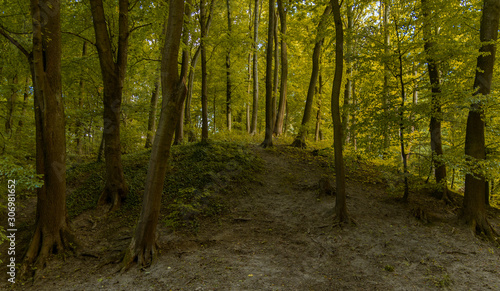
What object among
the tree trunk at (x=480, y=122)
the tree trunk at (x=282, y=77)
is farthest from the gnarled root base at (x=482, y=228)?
the tree trunk at (x=282, y=77)

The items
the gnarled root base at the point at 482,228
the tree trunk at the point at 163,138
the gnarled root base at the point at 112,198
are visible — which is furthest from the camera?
the gnarled root base at the point at 112,198

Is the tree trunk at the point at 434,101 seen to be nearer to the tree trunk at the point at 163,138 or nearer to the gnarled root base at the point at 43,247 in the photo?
the tree trunk at the point at 163,138

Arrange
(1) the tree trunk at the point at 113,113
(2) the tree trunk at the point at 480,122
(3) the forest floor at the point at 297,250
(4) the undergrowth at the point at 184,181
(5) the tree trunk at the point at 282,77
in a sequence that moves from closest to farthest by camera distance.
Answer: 1. (3) the forest floor at the point at 297,250
2. (2) the tree trunk at the point at 480,122
3. (4) the undergrowth at the point at 184,181
4. (1) the tree trunk at the point at 113,113
5. (5) the tree trunk at the point at 282,77

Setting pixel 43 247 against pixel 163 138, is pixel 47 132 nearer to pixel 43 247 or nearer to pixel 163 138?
pixel 43 247

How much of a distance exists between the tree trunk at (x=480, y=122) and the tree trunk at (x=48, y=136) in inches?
401

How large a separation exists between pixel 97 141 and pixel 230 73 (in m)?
10.1

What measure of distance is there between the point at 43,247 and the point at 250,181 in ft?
19.7

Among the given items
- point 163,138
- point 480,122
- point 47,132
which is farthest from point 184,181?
point 480,122

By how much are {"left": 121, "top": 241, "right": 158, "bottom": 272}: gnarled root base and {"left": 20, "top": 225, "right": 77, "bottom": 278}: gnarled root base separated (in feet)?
5.38

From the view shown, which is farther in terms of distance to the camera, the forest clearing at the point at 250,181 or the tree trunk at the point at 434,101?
the tree trunk at the point at 434,101

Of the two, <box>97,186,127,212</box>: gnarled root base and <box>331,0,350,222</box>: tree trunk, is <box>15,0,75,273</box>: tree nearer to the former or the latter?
<box>97,186,127,212</box>: gnarled root base

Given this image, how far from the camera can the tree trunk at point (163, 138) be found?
511 centimetres

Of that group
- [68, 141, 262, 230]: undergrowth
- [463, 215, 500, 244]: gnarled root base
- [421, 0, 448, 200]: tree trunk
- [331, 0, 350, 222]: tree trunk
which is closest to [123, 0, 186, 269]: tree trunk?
[68, 141, 262, 230]: undergrowth

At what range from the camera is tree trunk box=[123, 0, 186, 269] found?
16.8 feet
